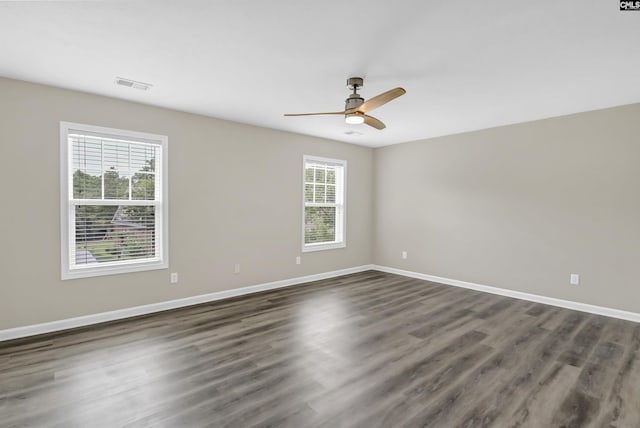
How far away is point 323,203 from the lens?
602 centimetres

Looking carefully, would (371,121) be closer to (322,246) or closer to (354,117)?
(354,117)

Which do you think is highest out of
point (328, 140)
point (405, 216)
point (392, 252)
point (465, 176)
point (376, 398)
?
point (328, 140)

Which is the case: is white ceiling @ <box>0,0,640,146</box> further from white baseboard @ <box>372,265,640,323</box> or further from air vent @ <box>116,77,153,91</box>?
white baseboard @ <box>372,265,640,323</box>

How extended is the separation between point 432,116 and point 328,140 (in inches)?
81.1

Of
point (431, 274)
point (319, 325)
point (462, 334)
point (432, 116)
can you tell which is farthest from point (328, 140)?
point (462, 334)

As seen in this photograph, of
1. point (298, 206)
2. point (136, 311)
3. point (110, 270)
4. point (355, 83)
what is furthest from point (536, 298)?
point (110, 270)

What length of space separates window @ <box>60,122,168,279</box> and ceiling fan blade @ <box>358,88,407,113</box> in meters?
2.62

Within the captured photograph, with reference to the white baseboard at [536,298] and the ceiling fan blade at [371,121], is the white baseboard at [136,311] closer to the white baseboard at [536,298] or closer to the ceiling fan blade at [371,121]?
the white baseboard at [536,298]

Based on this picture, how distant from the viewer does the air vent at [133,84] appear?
322 centimetres

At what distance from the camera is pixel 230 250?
4727 mm

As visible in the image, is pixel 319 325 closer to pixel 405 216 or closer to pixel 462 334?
pixel 462 334

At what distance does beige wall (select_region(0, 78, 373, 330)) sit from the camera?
3.22m

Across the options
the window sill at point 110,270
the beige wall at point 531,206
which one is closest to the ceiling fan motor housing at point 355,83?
the beige wall at point 531,206

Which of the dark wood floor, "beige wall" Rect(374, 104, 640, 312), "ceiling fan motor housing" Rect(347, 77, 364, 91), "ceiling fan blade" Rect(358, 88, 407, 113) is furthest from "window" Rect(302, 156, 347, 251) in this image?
"ceiling fan blade" Rect(358, 88, 407, 113)
